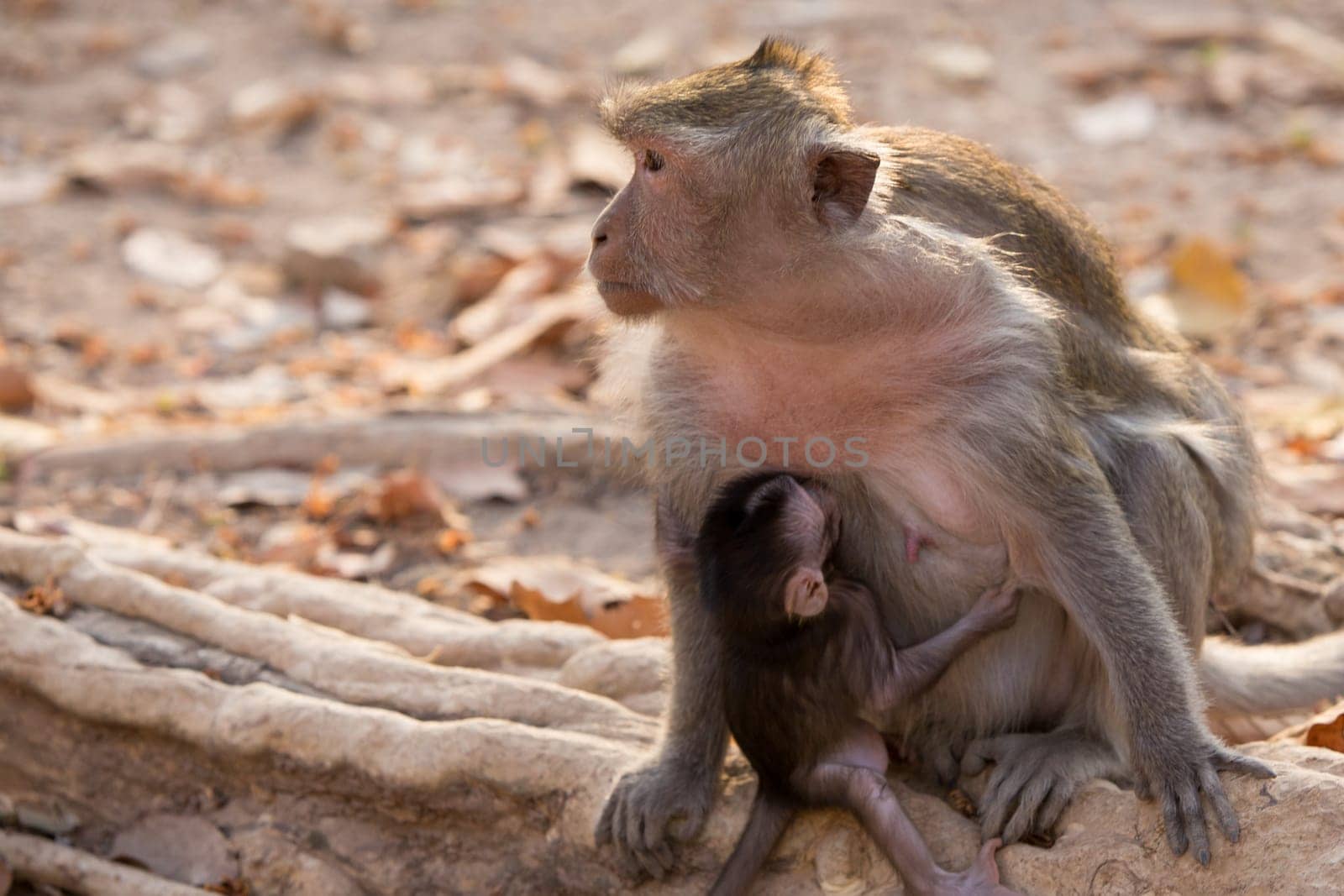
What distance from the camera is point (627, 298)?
3.22 meters

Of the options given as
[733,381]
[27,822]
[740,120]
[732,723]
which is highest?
[740,120]

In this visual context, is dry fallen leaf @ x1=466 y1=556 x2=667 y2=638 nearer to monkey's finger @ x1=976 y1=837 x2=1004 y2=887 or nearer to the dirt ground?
the dirt ground

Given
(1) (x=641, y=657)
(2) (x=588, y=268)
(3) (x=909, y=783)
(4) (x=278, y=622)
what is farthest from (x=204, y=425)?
(3) (x=909, y=783)

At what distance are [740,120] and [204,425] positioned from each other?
391cm

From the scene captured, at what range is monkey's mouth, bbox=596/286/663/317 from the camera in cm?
321

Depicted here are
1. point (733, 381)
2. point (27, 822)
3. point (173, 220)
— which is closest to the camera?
point (733, 381)

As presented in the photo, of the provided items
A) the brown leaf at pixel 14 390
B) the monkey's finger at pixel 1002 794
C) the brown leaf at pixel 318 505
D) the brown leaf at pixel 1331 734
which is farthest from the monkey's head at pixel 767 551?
the brown leaf at pixel 14 390

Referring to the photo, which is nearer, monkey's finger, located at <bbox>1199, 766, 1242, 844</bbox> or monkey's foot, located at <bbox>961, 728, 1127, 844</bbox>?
monkey's finger, located at <bbox>1199, 766, 1242, 844</bbox>

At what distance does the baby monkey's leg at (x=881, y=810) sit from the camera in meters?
3.01

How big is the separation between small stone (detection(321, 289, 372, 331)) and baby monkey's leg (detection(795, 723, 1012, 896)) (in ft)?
16.5

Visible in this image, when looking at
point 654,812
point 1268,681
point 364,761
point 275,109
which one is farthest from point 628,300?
point 275,109

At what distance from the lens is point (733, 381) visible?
10.9ft

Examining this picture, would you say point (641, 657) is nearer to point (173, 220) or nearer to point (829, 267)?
point (829, 267)

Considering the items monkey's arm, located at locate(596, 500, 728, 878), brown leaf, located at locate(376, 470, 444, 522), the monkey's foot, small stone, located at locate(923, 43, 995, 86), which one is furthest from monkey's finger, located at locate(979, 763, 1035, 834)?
small stone, located at locate(923, 43, 995, 86)
